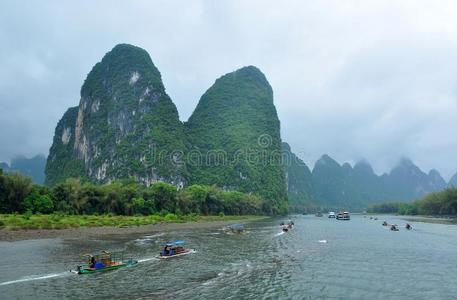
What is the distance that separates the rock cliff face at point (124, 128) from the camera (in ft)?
461

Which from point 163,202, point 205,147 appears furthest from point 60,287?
point 205,147

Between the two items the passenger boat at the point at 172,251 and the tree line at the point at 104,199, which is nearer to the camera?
the passenger boat at the point at 172,251

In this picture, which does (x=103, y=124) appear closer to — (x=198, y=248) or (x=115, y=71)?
(x=115, y=71)

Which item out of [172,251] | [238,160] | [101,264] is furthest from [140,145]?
[101,264]

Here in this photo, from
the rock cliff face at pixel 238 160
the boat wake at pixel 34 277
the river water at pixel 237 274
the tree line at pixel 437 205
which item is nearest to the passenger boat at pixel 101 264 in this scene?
the river water at pixel 237 274

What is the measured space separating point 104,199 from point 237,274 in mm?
52612

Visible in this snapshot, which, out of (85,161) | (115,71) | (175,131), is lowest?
(85,161)

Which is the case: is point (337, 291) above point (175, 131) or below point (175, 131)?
below

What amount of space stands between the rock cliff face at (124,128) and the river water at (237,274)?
10236cm

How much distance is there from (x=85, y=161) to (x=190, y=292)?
150 meters

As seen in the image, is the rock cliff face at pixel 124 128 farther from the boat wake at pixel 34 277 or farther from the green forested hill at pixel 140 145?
the boat wake at pixel 34 277

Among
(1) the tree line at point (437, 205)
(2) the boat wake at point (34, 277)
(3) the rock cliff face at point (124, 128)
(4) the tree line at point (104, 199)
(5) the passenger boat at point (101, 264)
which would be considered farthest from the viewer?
(3) the rock cliff face at point (124, 128)

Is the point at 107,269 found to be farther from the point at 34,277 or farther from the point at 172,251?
the point at 172,251

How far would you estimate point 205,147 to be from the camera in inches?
7431
